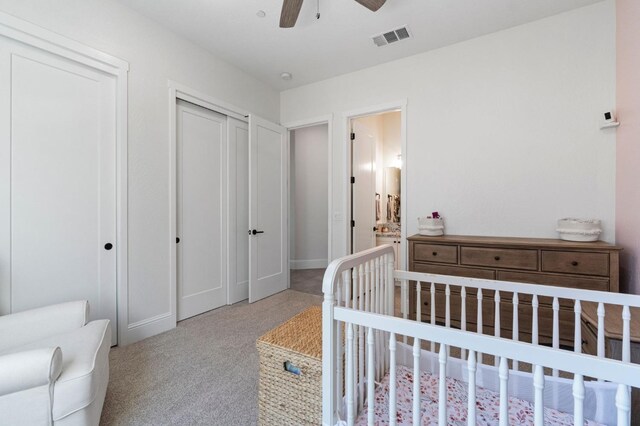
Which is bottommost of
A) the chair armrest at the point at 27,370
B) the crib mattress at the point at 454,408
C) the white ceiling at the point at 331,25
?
the crib mattress at the point at 454,408

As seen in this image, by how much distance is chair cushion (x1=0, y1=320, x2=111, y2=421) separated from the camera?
3.98ft

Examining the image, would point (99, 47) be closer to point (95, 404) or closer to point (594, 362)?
point (95, 404)

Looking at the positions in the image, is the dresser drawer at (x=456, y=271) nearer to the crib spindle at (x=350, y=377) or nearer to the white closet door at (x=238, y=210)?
the crib spindle at (x=350, y=377)

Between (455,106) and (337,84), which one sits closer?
(455,106)

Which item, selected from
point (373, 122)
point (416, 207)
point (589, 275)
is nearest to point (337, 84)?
point (373, 122)

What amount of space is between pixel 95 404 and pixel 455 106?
361 centimetres

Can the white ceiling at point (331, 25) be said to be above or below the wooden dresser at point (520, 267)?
above

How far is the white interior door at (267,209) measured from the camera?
11.3 ft

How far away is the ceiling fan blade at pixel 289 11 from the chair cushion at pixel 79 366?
7.80 ft

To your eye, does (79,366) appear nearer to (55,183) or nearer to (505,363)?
(55,183)

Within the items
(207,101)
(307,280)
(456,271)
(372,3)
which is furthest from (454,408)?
(307,280)

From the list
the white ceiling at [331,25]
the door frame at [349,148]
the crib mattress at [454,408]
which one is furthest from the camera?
the door frame at [349,148]

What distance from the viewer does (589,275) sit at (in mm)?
2125

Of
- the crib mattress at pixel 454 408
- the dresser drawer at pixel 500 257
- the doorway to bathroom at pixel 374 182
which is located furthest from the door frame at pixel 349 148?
the crib mattress at pixel 454 408
